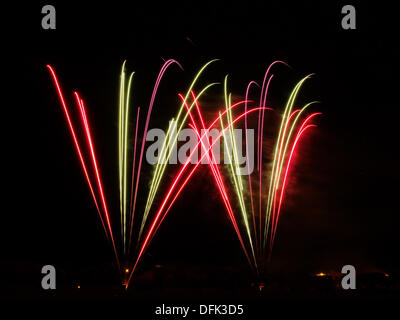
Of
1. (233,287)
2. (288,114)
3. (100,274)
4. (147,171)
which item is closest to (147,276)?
(100,274)

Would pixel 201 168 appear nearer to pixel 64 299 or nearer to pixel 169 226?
pixel 169 226

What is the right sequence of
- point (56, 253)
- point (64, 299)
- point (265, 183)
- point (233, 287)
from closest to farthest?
point (64, 299) < point (233, 287) < point (265, 183) < point (56, 253)

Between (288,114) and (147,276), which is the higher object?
(288,114)

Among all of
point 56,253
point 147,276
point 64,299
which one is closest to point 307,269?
point 147,276

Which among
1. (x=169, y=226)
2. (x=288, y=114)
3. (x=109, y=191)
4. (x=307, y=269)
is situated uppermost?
(x=288, y=114)

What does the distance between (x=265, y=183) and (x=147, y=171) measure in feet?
14.2

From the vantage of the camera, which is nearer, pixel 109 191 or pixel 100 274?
pixel 100 274

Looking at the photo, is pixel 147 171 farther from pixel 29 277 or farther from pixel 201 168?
pixel 29 277

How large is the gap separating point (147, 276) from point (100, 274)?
A: 140 cm

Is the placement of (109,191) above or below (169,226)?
above

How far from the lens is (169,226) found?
19688mm

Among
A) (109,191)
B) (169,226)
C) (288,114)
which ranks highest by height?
(288,114)

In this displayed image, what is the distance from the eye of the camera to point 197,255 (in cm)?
1978

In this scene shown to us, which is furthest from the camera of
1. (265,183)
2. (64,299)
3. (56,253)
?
(56,253)
